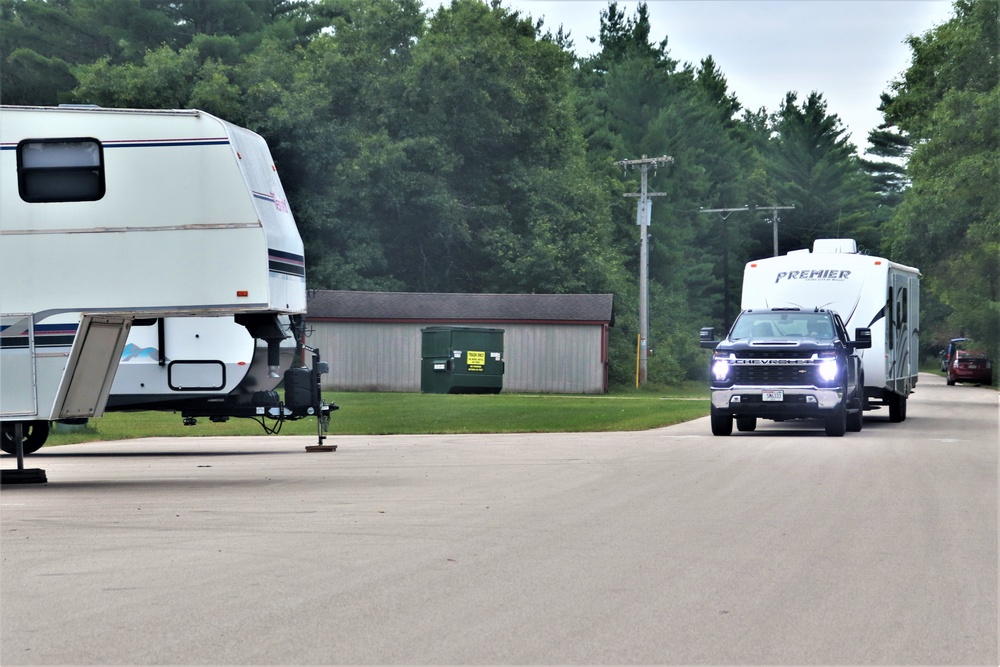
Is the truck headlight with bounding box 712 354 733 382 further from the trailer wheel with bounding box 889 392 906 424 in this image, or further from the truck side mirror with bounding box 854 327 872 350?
the trailer wheel with bounding box 889 392 906 424

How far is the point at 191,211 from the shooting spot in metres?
14.2

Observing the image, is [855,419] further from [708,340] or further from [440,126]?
[440,126]

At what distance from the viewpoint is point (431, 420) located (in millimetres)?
26969

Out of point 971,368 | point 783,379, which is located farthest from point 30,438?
point 971,368

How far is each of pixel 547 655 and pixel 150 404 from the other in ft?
43.1

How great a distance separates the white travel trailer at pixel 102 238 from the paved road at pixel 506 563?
1.46 meters

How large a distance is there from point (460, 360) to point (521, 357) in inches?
185

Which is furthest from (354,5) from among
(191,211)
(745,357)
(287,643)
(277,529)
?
(287,643)

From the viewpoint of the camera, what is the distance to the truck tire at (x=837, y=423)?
21844 mm

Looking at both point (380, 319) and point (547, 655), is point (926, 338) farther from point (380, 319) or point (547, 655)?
point (547, 655)

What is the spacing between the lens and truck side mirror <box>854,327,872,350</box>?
23056 mm

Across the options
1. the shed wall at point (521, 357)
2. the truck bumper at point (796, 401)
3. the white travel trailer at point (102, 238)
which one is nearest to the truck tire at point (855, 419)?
the truck bumper at point (796, 401)

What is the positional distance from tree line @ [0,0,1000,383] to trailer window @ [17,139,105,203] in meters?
37.5

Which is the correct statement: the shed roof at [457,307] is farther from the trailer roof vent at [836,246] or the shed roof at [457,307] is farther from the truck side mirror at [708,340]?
the truck side mirror at [708,340]
